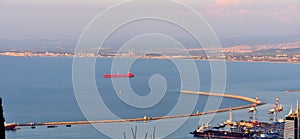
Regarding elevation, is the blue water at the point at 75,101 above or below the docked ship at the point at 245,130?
above

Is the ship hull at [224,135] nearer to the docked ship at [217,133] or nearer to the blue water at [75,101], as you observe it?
the docked ship at [217,133]

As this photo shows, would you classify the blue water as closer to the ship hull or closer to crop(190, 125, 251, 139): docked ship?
crop(190, 125, 251, 139): docked ship

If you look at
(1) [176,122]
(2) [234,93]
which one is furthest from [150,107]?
(2) [234,93]

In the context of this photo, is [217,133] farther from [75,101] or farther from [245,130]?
[75,101]

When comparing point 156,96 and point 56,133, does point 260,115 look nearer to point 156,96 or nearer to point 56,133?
point 156,96

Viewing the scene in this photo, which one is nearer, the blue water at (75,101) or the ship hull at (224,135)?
the ship hull at (224,135)

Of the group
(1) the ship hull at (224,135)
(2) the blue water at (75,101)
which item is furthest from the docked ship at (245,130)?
(2) the blue water at (75,101)

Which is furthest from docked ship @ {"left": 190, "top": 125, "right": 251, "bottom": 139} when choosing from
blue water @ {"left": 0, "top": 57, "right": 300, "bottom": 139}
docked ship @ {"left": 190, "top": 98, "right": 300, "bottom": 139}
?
blue water @ {"left": 0, "top": 57, "right": 300, "bottom": 139}

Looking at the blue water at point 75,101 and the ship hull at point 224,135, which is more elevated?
the blue water at point 75,101

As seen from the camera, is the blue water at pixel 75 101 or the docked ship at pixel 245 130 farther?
the blue water at pixel 75 101

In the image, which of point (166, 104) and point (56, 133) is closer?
point (56, 133)

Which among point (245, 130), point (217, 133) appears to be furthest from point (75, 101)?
point (245, 130)
